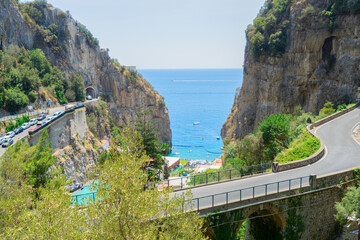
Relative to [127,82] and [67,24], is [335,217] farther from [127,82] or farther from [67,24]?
[127,82]

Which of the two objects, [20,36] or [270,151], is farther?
[20,36]

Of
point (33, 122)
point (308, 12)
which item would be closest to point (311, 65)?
point (308, 12)

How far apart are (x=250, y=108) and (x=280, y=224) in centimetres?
3863

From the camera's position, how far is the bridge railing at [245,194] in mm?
14664

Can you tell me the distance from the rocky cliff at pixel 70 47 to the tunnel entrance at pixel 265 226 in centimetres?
3311

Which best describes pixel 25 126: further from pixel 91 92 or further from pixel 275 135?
pixel 91 92

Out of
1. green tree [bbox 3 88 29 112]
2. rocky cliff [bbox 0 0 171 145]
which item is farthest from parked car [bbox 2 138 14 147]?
rocky cliff [bbox 0 0 171 145]

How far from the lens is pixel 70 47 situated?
62719 millimetres

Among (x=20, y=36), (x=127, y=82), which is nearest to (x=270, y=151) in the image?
(x=20, y=36)

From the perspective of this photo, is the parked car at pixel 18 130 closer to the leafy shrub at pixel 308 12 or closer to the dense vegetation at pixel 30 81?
the dense vegetation at pixel 30 81

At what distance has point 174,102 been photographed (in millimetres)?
195250

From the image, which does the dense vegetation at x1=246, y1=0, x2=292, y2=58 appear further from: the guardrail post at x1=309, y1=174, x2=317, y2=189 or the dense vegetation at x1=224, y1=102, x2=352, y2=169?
the guardrail post at x1=309, y1=174, x2=317, y2=189

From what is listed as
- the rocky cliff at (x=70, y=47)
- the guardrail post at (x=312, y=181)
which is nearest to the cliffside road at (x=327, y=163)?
the guardrail post at (x=312, y=181)

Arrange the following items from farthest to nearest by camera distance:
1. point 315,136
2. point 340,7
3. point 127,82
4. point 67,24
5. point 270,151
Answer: point 127,82
point 67,24
point 340,7
point 270,151
point 315,136
